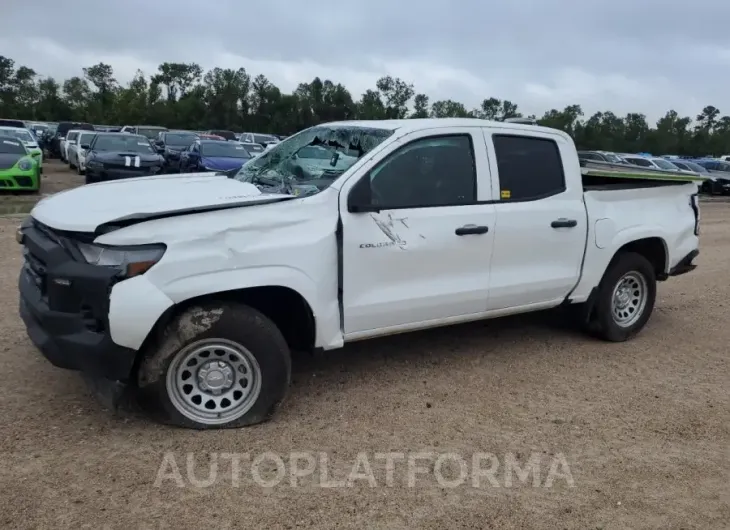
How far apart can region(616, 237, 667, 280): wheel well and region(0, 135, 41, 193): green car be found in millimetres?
13353

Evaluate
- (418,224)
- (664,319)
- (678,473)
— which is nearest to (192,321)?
(418,224)

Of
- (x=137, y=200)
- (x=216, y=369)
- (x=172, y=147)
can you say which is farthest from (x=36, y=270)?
(x=172, y=147)

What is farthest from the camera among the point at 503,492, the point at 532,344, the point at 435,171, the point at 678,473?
the point at 532,344

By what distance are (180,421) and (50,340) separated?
85 centimetres

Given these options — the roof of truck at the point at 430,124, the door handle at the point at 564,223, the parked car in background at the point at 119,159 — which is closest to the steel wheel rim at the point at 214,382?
the roof of truck at the point at 430,124

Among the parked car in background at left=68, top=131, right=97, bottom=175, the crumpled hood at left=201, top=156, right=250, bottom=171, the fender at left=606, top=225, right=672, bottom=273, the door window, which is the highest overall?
the door window

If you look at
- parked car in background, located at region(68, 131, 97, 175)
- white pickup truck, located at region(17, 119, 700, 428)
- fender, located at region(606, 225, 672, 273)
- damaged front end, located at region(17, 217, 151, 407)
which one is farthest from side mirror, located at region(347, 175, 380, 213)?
parked car in background, located at region(68, 131, 97, 175)

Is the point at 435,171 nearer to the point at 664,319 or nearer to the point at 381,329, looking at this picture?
the point at 381,329

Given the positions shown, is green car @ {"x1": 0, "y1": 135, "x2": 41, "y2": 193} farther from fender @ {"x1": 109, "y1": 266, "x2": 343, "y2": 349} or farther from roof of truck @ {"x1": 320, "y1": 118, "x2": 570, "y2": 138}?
fender @ {"x1": 109, "y1": 266, "x2": 343, "y2": 349}

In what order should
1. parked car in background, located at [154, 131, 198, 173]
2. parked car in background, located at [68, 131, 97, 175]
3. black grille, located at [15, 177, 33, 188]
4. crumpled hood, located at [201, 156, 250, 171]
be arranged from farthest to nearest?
parked car in background, located at [68, 131, 97, 175]
parked car in background, located at [154, 131, 198, 173]
crumpled hood, located at [201, 156, 250, 171]
black grille, located at [15, 177, 33, 188]

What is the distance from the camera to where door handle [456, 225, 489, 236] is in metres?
4.71

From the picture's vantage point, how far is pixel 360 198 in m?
4.29

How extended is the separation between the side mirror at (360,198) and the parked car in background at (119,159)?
1270cm

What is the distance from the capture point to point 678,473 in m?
3.81
